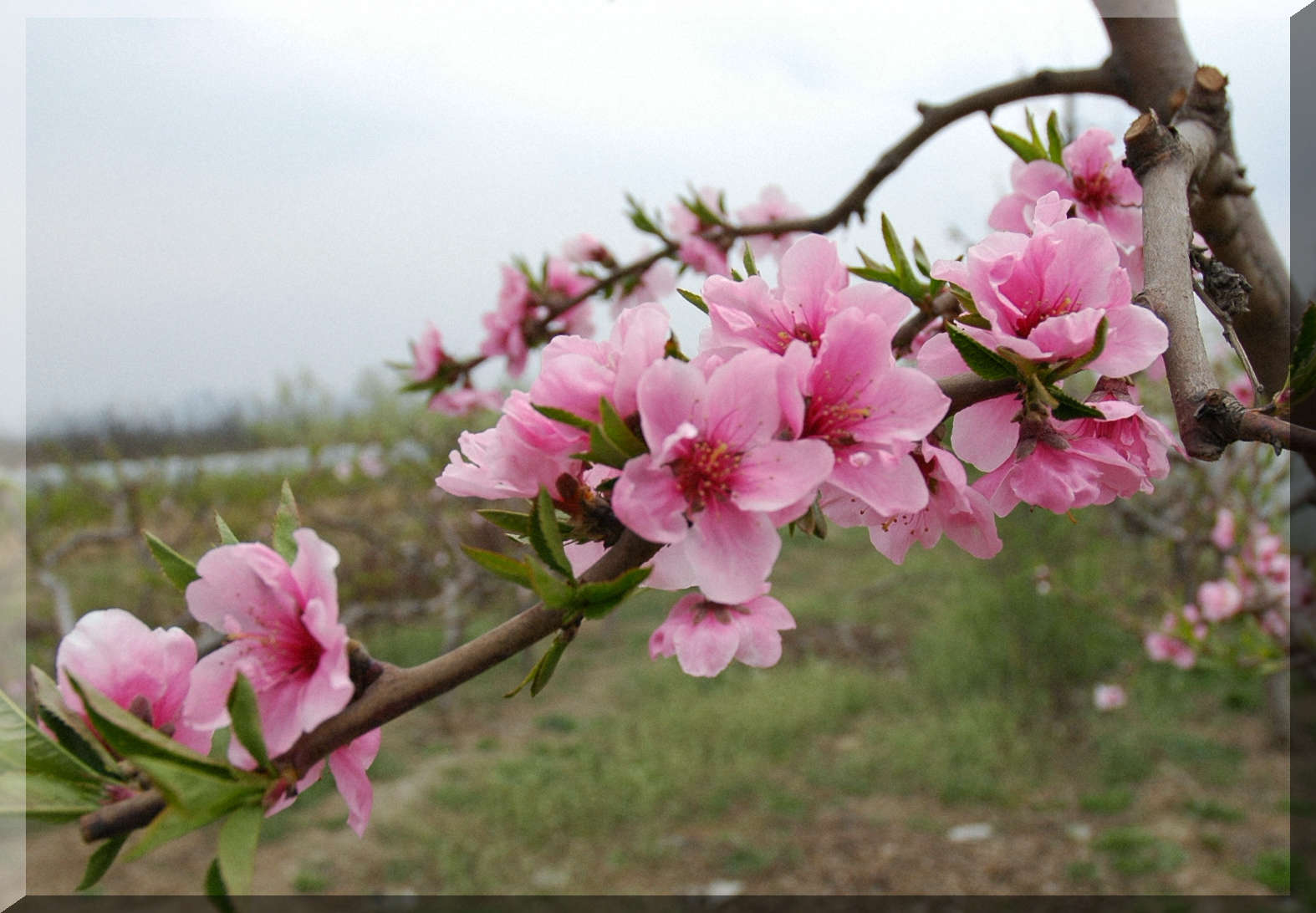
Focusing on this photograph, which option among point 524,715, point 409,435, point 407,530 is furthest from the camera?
point 407,530

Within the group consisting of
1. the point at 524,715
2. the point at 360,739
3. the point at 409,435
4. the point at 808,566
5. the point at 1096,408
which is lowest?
the point at 808,566

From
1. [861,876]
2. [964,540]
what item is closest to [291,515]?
[964,540]

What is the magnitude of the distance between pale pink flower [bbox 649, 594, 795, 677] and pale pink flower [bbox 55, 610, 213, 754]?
1.22 feet

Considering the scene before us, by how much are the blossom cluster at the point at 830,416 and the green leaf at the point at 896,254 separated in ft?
0.64

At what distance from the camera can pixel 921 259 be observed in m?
0.96

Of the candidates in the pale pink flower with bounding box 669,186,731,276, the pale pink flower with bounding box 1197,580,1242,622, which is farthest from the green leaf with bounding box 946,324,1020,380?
the pale pink flower with bounding box 1197,580,1242,622

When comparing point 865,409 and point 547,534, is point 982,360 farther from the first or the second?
point 547,534

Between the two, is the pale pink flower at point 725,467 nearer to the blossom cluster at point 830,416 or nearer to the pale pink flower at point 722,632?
the blossom cluster at point 830,416

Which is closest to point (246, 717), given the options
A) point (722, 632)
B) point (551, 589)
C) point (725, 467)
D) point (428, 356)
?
point (551, 589)

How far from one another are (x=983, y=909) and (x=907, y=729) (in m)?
1.35

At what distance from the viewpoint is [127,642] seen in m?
0.55

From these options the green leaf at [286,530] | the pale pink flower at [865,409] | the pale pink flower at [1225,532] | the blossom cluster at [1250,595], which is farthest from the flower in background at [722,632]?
the pale pink flower at [1225,532]

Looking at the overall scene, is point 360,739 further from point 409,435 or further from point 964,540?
point 409,435

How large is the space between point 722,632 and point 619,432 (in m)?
0.33
